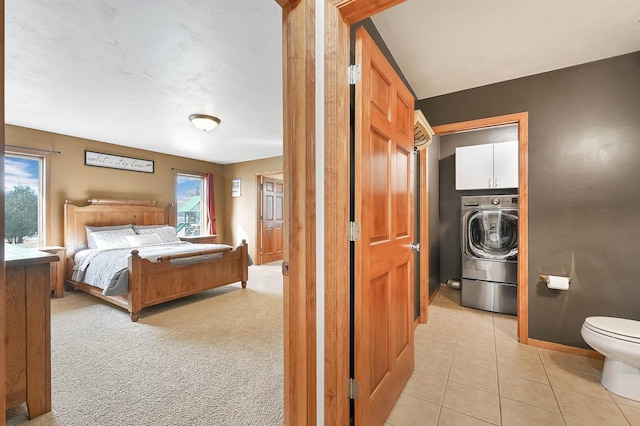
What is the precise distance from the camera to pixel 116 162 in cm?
480

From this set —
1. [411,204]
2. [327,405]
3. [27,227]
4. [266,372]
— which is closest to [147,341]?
[266,372]

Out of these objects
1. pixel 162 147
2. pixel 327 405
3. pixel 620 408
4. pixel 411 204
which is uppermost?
pixel 162 147

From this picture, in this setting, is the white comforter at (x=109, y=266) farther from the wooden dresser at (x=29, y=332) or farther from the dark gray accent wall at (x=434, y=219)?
the dark gray accent wall at (x=434, y=219)

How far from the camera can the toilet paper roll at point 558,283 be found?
2.28m

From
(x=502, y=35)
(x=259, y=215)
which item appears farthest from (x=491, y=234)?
(x=259, y=215)

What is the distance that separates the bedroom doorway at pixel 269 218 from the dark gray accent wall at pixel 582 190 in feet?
15.0

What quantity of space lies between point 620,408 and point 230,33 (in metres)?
3.43

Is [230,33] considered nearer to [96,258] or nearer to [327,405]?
[327,405]

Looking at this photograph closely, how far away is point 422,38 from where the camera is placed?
2.00m

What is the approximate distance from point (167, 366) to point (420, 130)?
2.81 metres

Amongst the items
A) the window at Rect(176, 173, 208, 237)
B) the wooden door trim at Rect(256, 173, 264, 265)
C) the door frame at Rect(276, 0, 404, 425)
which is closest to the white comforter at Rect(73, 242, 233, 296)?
the window at Rect(176, 173, 208, 237)

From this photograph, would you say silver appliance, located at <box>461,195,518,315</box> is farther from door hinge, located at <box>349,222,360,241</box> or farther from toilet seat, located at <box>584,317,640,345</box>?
door hinge, located at <box>349,222,360,241</box>

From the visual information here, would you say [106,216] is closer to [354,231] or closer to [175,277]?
[175,277]

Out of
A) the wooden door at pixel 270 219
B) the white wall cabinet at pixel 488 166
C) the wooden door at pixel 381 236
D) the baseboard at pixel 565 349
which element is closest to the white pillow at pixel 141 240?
the wooden door at pixel 270 219
